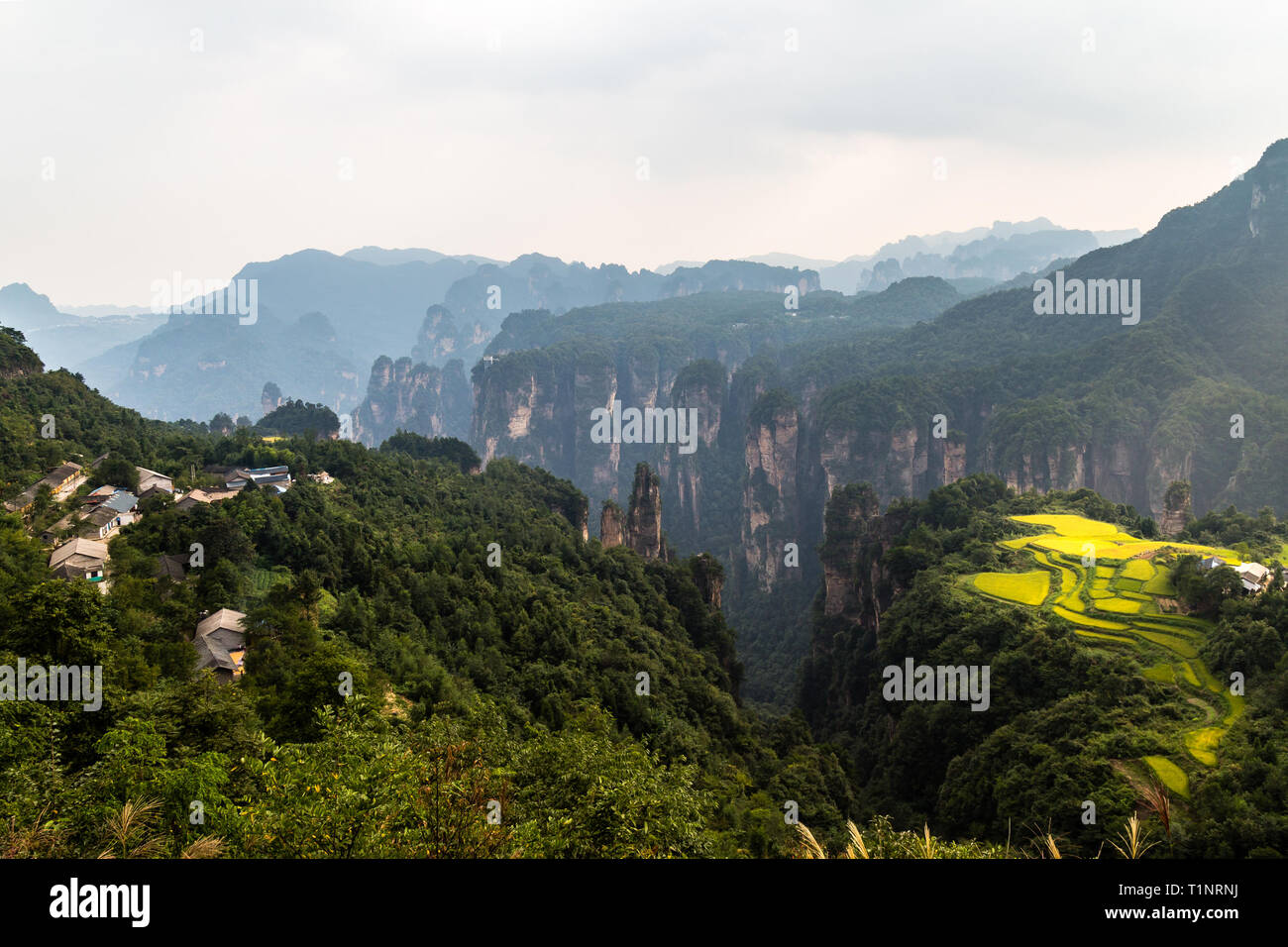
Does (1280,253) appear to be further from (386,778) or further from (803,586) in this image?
(386,778)

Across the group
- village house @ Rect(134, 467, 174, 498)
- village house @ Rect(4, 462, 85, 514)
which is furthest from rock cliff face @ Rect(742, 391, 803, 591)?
village house @ Rect(4, 462, 85, 514)

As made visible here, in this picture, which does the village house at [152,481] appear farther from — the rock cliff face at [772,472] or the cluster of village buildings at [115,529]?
the rock cliff face at [772,472]

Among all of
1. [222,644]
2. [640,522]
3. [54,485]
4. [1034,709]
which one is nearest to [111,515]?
[54,485]

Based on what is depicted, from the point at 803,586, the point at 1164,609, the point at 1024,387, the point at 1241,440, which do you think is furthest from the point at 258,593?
the point at 1024,387

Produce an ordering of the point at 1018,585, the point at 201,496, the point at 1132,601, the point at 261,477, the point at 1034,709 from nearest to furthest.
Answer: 1. the point at 1034,709
2. the point at 1132,601
3. the point at 201,496
4. the point at 1018,585
5. the point at 261,477

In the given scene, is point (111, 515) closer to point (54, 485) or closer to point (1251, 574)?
point (54, 485)

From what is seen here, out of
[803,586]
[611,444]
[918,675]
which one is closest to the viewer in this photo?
[918,675]
